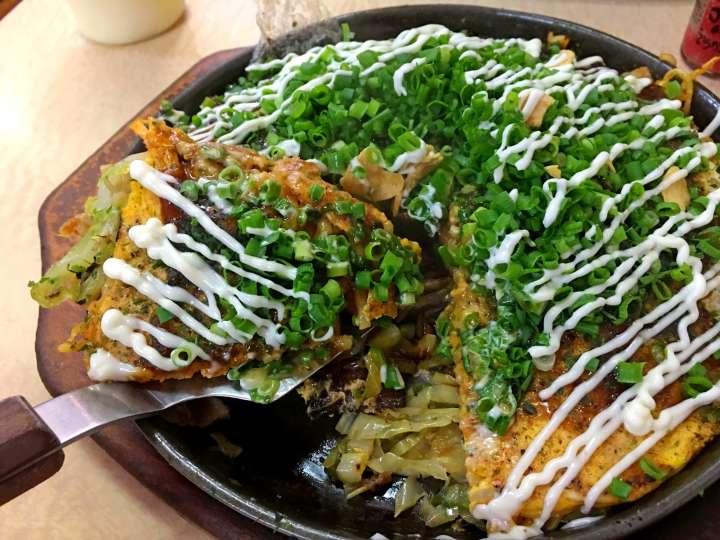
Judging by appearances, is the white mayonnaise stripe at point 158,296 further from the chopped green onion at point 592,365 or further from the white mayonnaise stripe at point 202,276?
the chopped green onion at point 592,365

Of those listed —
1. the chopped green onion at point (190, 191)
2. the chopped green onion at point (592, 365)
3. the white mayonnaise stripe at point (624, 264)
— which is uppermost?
the chopped green onion at point (190, 191)

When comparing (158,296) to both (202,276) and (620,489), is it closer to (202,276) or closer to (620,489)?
(202,276)

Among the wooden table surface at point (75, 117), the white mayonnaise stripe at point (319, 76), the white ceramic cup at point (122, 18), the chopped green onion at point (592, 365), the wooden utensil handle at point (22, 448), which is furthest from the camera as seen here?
the white ceramic cup at point (122, 18)

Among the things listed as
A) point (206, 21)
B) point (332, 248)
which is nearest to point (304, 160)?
point (332, 248)

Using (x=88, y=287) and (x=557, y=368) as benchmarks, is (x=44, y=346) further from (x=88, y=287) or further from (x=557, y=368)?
(x=557, y=368)

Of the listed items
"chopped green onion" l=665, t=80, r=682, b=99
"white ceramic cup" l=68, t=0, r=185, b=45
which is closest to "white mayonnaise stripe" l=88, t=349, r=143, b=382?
"chopped green onion" l=665, t=80, r=682, b=99

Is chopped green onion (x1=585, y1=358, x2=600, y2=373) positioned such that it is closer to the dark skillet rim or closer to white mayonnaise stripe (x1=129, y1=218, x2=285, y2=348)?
the dark skillet rim

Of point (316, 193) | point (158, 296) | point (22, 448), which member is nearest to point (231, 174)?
point (316, 193)

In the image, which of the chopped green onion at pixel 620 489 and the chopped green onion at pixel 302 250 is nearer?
the chopped green onion at pixel 620 489

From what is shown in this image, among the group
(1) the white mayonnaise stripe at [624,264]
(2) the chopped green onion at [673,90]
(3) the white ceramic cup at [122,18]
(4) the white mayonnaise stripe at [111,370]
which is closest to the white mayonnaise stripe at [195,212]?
(4) the white mayonnaise stripe at [111,370]
